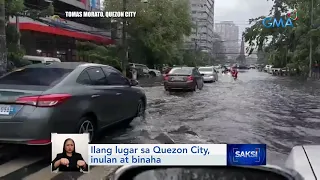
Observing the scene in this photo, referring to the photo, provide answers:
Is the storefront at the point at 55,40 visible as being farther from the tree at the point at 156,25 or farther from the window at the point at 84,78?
the window at the point at 84,78

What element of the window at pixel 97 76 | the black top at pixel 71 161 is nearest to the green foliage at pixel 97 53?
the window at pixel 97 76

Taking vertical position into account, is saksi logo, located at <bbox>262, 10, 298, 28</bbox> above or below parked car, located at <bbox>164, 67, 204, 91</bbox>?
above

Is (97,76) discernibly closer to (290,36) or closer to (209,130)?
(209,130)

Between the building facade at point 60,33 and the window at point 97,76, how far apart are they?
858 inches

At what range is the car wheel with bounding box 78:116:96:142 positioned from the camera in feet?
16.7

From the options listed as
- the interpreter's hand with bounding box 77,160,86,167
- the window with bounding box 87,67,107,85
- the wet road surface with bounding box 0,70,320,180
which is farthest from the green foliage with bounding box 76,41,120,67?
the interpreter's hand with bounding box 77,160,86,167

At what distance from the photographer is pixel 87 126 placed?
5320mm

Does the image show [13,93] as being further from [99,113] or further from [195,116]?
[195,116]

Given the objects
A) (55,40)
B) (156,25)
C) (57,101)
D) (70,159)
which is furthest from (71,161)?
(156,25)

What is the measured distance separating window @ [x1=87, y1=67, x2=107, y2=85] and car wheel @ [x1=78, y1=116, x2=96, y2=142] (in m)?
0.65

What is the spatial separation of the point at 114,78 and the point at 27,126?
2.44 meters

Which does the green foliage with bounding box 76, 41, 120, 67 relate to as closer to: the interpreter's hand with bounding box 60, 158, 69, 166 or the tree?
the tree

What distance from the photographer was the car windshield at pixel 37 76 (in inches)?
197

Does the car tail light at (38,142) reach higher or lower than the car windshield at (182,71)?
lower
